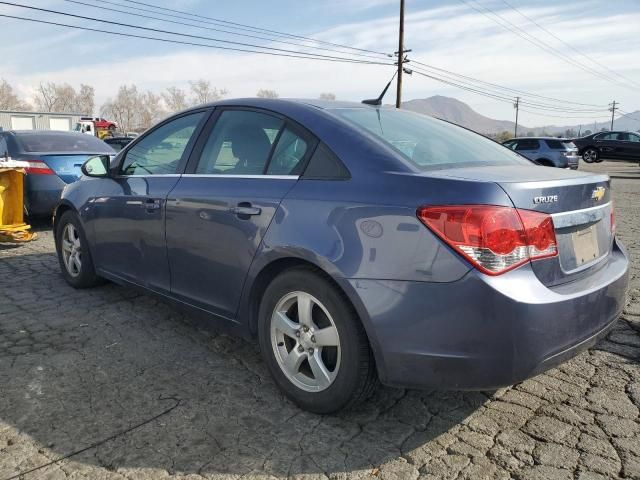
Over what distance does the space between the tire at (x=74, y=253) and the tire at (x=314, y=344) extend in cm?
233

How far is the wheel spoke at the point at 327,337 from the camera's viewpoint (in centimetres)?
248

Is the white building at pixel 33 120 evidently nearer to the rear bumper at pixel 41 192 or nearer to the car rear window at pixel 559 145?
the car rear window at pixel 559 145

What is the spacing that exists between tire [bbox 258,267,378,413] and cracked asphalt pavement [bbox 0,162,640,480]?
155mm

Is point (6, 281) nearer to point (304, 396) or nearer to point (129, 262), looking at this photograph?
point (129, 262)

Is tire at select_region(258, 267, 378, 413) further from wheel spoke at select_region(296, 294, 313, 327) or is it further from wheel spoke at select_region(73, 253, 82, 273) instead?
wheel spoke at select_region(73, 253, 82, 273)

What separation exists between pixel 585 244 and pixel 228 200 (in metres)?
1.82

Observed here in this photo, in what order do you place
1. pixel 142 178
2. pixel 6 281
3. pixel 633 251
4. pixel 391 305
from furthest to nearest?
pixel 633 251 < pixel 6 281 < pixel 142 178 < pixel 391 305

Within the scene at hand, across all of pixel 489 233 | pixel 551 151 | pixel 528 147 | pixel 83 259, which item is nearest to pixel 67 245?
pixel 83 259

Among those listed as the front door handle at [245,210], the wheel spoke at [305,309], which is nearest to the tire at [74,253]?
the front door handle at [245,210]

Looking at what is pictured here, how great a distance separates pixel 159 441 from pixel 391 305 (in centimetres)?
124

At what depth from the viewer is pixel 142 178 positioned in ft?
12.2

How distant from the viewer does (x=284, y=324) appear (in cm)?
270

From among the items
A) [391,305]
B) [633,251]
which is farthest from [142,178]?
[633,251]

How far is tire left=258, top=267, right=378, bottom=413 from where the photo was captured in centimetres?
239
